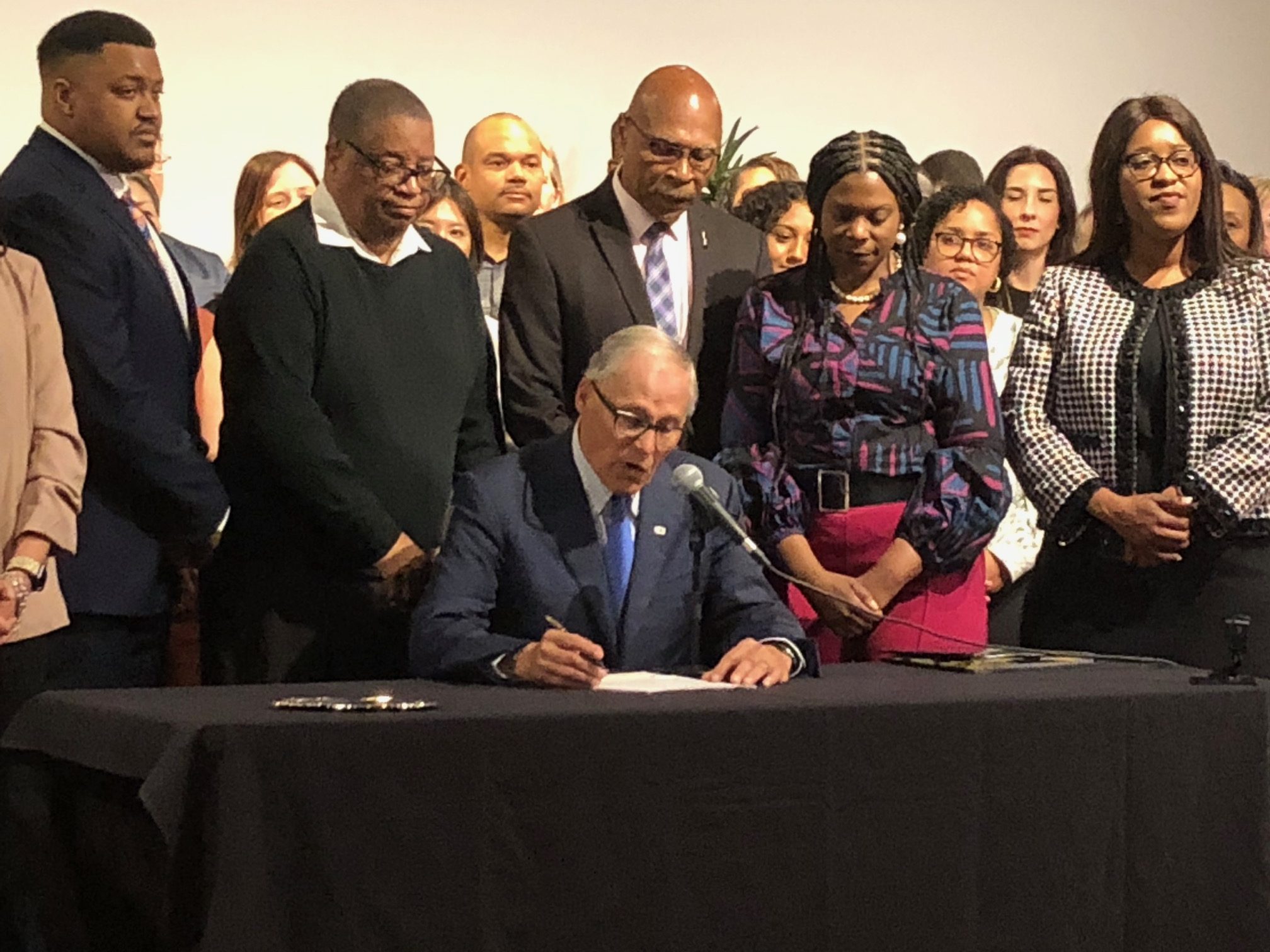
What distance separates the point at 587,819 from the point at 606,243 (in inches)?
58.6

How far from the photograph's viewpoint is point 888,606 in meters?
3.68

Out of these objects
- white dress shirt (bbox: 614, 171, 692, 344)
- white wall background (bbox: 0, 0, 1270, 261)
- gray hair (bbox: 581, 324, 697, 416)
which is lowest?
gray hair (bbox: 581, 324, 697, 416)

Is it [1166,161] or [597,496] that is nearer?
[597,496]

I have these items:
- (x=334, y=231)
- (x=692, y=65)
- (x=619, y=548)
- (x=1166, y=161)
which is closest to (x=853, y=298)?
(x=1166, y=161)

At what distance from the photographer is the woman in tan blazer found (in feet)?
10.4

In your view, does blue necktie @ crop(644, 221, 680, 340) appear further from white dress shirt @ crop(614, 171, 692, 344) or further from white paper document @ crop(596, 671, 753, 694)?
white paper document @ crop(596, 671, 753, 694)

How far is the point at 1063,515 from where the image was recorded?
3.74 m

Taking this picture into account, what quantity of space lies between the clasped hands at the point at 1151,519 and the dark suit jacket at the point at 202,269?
217cm

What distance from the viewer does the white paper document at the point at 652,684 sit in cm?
302

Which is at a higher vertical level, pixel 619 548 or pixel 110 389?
pixel 110 389

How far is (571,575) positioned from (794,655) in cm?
39

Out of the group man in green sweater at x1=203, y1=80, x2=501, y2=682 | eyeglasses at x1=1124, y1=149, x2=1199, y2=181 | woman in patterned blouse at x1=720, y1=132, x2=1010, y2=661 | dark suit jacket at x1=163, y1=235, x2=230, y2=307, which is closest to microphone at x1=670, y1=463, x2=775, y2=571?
woman in patterned blouse at x1=720, y1=132, x2=1010, y2=661

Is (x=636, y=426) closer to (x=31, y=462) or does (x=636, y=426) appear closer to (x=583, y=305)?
(x=583, y=305)

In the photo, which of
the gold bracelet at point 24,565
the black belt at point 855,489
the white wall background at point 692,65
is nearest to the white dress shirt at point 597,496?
the black belt at point 855,489
